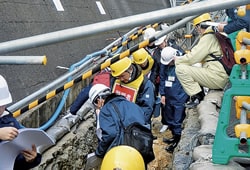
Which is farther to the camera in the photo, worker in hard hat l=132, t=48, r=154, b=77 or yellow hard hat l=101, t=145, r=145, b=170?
worker in hard hat l=132, t=48, r=154, b=77

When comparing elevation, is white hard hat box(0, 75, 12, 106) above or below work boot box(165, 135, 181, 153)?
above

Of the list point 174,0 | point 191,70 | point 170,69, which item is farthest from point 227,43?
point 174,0

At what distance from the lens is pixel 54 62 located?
21.6 feet

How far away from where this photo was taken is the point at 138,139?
413cm

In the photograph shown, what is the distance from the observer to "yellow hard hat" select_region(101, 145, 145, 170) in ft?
11.9

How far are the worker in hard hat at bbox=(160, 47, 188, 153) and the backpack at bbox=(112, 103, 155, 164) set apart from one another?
9.51ft

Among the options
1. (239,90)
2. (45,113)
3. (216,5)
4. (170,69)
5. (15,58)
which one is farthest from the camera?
(170,69)

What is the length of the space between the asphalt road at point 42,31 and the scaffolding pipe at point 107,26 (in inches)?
113

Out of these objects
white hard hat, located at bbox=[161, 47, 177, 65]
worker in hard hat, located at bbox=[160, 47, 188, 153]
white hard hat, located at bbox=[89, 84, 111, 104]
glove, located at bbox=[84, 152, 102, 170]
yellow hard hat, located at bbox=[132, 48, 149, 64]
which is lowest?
worker in hard hat, located at bbox=[160, 47, 188, 153]

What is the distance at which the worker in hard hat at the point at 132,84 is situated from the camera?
5.27 m

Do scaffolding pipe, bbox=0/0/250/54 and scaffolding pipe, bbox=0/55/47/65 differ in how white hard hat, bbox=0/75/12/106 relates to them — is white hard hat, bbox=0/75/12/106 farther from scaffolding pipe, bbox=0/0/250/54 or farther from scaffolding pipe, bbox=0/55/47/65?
scaffolding pipe, bbox=0/0/250/54

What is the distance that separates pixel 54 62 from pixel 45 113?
52.4 inches

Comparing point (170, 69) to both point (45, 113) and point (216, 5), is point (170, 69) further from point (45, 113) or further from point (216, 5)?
point (216, 5)

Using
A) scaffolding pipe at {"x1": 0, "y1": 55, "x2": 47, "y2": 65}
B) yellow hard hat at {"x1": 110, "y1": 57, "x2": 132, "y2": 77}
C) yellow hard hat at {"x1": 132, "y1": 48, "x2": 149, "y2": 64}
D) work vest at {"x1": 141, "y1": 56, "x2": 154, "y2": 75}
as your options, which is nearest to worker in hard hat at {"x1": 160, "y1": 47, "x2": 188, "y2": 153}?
work vest at {"x1": 141, "y1": 56, "x2": 154, "y2": 75}
